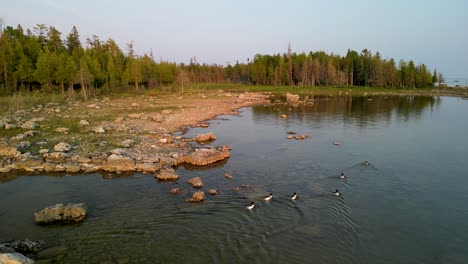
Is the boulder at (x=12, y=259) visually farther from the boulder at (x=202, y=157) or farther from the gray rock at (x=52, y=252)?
the boulder at (x=202, y=157)

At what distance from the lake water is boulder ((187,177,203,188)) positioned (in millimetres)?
403

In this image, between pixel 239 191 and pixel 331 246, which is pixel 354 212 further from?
pixel 239 191

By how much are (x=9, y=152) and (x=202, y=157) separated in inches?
529

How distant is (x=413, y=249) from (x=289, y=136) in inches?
826

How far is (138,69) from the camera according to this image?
84188 millimetres

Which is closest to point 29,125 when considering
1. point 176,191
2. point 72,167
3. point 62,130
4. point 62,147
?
point 62,130

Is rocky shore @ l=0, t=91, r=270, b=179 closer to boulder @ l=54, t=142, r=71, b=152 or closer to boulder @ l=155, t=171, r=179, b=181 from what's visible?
boulder @ l=54, t=142, r=71, b=152

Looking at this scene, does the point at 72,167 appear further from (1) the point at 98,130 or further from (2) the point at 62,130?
(2) the point at 62,130

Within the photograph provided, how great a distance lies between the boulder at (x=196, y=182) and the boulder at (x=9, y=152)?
12.7 m

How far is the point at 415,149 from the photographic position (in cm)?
2945

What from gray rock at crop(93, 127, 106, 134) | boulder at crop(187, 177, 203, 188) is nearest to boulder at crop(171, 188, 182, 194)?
boulder at crop(187, 177, 203, 188)

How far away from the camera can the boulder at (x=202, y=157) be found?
2316 centimetres

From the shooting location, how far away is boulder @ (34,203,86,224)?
47.8 feet

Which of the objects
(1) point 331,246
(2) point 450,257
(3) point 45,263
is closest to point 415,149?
(2) point 450,257
